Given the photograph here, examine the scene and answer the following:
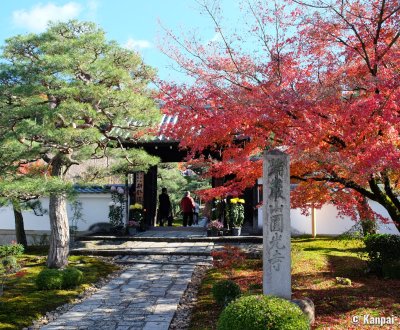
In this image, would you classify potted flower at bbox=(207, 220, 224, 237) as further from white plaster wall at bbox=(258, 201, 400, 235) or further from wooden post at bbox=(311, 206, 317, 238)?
wooden post at bbox=(311, 206, 317, 238)

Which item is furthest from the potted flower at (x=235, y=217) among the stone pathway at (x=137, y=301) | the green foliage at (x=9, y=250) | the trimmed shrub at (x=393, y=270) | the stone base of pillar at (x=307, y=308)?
the stone base of pillar at (x=307, y=308)

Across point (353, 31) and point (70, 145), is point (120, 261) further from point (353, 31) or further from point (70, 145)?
point (353, 31)

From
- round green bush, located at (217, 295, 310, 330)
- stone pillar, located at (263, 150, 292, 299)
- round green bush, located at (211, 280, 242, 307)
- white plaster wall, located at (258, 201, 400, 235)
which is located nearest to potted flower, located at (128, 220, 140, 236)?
white plaster wall, located at (258, 201, 400, 235)

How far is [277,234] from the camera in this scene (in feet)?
20.0

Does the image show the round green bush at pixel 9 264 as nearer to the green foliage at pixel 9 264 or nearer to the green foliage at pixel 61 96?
the green foliage at pixel 9 264

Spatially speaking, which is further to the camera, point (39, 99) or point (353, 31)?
point (39, 99)

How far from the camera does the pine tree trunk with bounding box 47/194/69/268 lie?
10008 mm

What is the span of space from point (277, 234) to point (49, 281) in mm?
5070

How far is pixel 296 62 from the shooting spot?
745 cm

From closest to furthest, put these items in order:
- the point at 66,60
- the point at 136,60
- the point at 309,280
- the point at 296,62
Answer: the point at 296,62 → the point at 66,60 → the point at 309,280 → the point at 136,60

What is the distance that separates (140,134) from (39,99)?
9.51 ft

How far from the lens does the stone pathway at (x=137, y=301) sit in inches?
259

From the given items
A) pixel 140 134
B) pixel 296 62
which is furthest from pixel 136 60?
pixel 296 62

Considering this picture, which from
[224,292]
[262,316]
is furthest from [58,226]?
[262,316]
